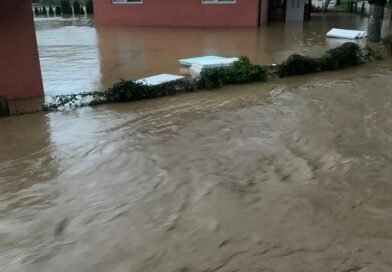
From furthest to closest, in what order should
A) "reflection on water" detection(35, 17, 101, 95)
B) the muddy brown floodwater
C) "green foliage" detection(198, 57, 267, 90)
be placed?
"reflection on water" detection(35, 17, 101, 95)
"green foliage" detection(198, 57, 267, 90)
the muddy brown floodwater

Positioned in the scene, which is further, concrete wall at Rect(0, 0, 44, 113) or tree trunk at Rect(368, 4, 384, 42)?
tree trunk at Rect(368, 4, 384, 42)

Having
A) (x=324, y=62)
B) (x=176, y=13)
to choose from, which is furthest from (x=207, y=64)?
(x=176, y=13)

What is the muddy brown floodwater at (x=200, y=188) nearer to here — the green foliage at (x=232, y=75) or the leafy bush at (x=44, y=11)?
the green foliage at (x=232, y=75)

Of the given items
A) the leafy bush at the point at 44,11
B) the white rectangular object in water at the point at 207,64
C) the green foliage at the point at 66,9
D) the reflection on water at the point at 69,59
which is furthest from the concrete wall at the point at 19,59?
the leafy bush at the point at 44,11

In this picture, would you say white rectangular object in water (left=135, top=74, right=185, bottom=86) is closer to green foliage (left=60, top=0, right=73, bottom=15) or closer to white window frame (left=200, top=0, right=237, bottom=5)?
white window frame (left=200, top=0, right=237, bottom=5)

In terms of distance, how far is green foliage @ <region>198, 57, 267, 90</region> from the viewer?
1077 cm

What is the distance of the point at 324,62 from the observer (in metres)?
12.5

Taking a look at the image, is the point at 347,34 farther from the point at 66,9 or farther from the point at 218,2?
the point at 66,9

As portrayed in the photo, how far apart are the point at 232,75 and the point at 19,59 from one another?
16.4ft

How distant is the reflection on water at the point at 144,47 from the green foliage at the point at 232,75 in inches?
71.8

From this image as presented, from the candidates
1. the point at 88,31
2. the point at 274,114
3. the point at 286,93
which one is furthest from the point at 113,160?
the point at 88,31

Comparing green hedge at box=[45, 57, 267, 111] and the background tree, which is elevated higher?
the background tree

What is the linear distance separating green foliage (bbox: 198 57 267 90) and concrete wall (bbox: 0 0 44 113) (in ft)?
12.6

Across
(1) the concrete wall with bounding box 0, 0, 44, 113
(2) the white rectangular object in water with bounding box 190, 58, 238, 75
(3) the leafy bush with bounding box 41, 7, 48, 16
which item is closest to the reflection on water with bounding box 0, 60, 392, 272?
(1) the concrete wall with bounding box 0, 0, 44, 113
